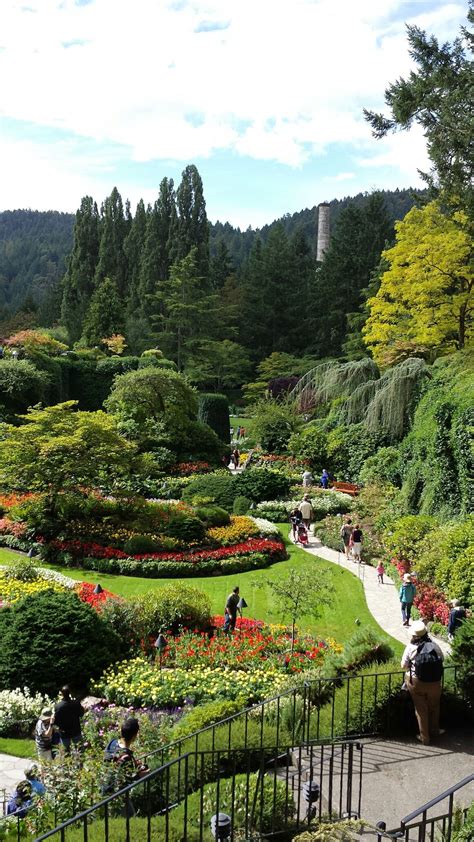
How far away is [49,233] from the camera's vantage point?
140000 mm

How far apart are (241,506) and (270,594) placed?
27.3 ft

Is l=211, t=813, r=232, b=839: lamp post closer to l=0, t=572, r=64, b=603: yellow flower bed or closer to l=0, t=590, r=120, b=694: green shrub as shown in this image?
l=0, t=590, r=120, b=694: green shrub

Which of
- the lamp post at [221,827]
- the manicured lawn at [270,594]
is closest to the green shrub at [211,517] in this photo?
the manicured lawn at [270,594]

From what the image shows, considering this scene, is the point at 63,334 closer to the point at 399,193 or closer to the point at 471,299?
the point at 471,299

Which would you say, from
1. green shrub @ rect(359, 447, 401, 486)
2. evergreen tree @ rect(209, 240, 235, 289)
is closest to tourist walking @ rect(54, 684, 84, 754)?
green shrub @ rect(359, 447, 401, 486)

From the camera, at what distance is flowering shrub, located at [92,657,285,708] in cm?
1023

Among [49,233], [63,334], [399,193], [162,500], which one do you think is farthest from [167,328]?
[49,233]

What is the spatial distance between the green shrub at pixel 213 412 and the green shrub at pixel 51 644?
24.2m

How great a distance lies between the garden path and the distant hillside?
78.4 meters

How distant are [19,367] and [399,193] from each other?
90.5 meters

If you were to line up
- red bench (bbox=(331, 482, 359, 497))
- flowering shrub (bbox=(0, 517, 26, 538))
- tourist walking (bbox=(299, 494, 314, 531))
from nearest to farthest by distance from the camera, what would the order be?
flowering shrub (bbox=(0, 517, 26, 538))
tourist walking (bbox=(299, 494, 314, 531))
red bench (bbox=(331, 482, 359, 497))

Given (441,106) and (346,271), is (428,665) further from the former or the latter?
(346,271)

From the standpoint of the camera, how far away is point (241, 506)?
23.7m

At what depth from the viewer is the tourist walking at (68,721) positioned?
8.34 m
